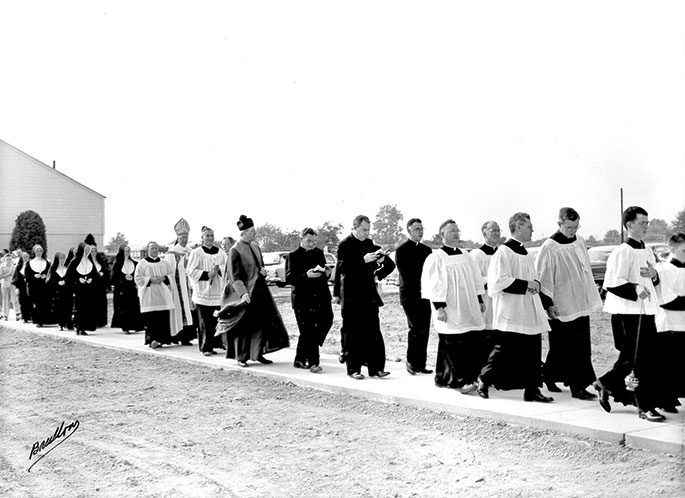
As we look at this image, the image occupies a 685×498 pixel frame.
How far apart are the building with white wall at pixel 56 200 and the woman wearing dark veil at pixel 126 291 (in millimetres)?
22937

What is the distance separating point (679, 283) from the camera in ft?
23.1

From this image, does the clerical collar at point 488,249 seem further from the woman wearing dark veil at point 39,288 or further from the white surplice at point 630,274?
the woman wearing dark veil at point 39,288

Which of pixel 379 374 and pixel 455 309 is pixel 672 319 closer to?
pixel 455 309

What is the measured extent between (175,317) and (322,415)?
6692 mm

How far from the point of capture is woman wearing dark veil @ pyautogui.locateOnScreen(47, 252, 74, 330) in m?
18.9

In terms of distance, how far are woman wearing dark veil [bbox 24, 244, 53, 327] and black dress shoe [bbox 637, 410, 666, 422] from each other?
16.2 metres

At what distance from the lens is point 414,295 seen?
33.3ft

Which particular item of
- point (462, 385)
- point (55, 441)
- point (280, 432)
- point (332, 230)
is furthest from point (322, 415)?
point (332, 230)

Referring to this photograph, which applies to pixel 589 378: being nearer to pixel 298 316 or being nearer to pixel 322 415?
pixel 322 415

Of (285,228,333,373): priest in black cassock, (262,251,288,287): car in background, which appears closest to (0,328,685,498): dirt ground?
(285,228,333,373): priest in black cassock

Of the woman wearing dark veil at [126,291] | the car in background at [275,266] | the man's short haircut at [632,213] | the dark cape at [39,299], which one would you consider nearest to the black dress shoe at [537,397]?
the man's short haircut at [632,213]

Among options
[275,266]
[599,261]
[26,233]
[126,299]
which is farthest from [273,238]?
[126,299]

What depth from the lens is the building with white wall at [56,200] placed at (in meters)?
40.4

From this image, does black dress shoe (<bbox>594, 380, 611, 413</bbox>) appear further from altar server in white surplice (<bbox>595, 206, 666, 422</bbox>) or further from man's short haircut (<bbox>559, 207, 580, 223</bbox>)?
man's short haircut (<bbox>559, 207, 580, 223</bbox>)
